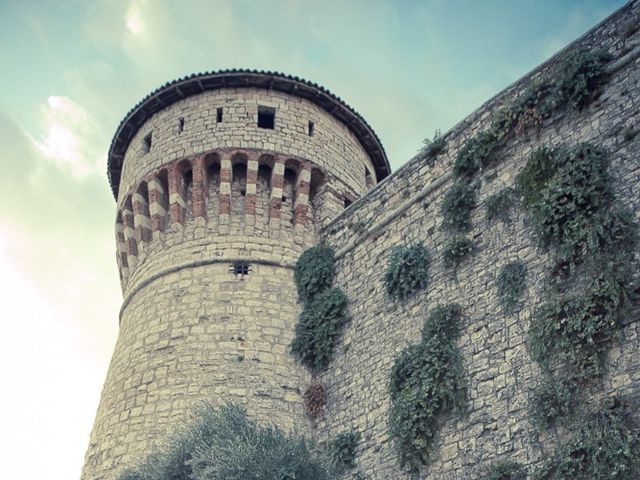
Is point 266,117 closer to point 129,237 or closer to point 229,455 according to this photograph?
point 129,237

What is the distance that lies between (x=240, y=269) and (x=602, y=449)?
7570mm

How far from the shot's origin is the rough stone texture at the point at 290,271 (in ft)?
31.4

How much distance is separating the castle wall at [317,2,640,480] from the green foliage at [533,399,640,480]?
28 centimetres

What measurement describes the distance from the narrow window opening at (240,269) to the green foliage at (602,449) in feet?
22.4

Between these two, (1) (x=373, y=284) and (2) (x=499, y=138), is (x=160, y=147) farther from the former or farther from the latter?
(2) (x=499, y=138)

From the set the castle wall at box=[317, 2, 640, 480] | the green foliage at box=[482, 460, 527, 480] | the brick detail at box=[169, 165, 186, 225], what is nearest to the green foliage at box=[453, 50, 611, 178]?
A: the castle wall at box=[317, 2, 640, 480]

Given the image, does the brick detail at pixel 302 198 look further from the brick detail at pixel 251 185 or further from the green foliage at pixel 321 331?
the green foliage at pixel 321 331

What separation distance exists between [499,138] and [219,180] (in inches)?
230

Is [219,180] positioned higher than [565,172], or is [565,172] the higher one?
[219,180]

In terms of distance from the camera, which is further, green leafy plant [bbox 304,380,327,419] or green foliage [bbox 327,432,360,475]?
green leafy plant [bbox 304,380,327,419]

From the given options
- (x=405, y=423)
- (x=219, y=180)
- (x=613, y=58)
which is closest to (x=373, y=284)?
(x=405, y=423)

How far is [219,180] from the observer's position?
14.7 m

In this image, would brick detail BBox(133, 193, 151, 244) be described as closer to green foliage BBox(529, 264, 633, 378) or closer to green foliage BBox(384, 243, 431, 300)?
green foliage BBox(384, 243, 431, 300)

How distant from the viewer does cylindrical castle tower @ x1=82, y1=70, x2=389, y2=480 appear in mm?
12422
